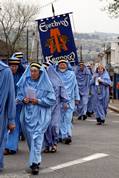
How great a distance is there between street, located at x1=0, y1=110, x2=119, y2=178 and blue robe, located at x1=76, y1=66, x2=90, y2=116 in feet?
16.7

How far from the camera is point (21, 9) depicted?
74625 mm

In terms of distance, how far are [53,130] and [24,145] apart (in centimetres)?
122

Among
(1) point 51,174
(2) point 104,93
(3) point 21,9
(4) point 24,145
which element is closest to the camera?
(1) point 51,174

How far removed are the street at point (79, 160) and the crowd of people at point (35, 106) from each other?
10.4 inches

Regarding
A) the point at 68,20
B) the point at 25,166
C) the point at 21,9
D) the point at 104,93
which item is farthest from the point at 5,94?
the point at 21,9

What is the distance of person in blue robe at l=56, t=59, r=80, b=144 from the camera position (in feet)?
43.4

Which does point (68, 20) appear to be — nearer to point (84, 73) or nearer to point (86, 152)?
point (84, 73)

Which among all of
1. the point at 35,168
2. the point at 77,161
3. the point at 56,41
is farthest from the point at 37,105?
the point at 56,41

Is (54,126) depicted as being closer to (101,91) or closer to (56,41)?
(56,41)

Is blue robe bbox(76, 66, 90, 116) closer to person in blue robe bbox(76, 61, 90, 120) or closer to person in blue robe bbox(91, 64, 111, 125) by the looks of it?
person in blue robe bbox(76, 61, 90, 120)

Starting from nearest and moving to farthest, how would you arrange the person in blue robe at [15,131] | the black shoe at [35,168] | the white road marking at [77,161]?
the black shoe at [35,168], the white road marking at [77,161], the person in blue robe at [15,131]

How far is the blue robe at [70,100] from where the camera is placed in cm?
1328

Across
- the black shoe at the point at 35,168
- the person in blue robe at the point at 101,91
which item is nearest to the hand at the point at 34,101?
the black shoe at the point at 35,168

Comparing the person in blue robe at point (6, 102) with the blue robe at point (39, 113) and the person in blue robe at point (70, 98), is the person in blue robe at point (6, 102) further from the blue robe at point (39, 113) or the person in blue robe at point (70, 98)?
the person in blue robe at point (70, 98)
